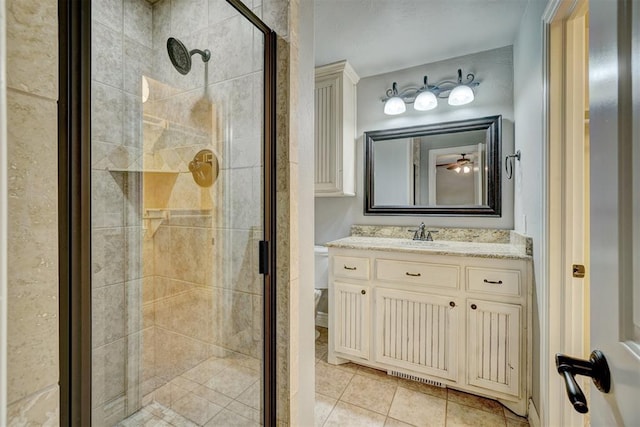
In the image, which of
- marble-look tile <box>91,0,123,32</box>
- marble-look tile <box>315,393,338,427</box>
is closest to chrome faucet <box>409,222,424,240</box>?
marble-look tile <box>315,393,338,427</box>

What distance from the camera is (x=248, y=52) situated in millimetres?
→ 1119

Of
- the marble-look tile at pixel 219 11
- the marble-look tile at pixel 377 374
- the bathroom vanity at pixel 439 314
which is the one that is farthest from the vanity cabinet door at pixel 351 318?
the marble-look tile at pixel 219 11

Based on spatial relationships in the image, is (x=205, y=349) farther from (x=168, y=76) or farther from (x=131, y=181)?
(x=168, y=76)

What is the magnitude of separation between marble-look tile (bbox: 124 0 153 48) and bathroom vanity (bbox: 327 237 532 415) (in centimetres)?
158

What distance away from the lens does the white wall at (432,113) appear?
7.14ft

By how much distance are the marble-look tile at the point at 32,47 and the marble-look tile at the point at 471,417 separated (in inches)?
83.3

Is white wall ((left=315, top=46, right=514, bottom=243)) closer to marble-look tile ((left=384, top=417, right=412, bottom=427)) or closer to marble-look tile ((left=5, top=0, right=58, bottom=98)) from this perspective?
marble-look tile ((left=384, top=417, right=412, bottom=427))

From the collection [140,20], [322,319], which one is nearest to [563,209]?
[140,20]

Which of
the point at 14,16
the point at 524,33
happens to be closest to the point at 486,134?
the point at 524,33

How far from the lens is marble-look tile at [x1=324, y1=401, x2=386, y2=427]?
62.9 inches

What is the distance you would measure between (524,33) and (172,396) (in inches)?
108

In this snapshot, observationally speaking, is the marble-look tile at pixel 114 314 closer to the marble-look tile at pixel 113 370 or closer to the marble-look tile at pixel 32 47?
the marble-look tile at pixel 113 370

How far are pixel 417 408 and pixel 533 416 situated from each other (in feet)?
1.95

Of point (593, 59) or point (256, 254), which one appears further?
point (256, 254)
